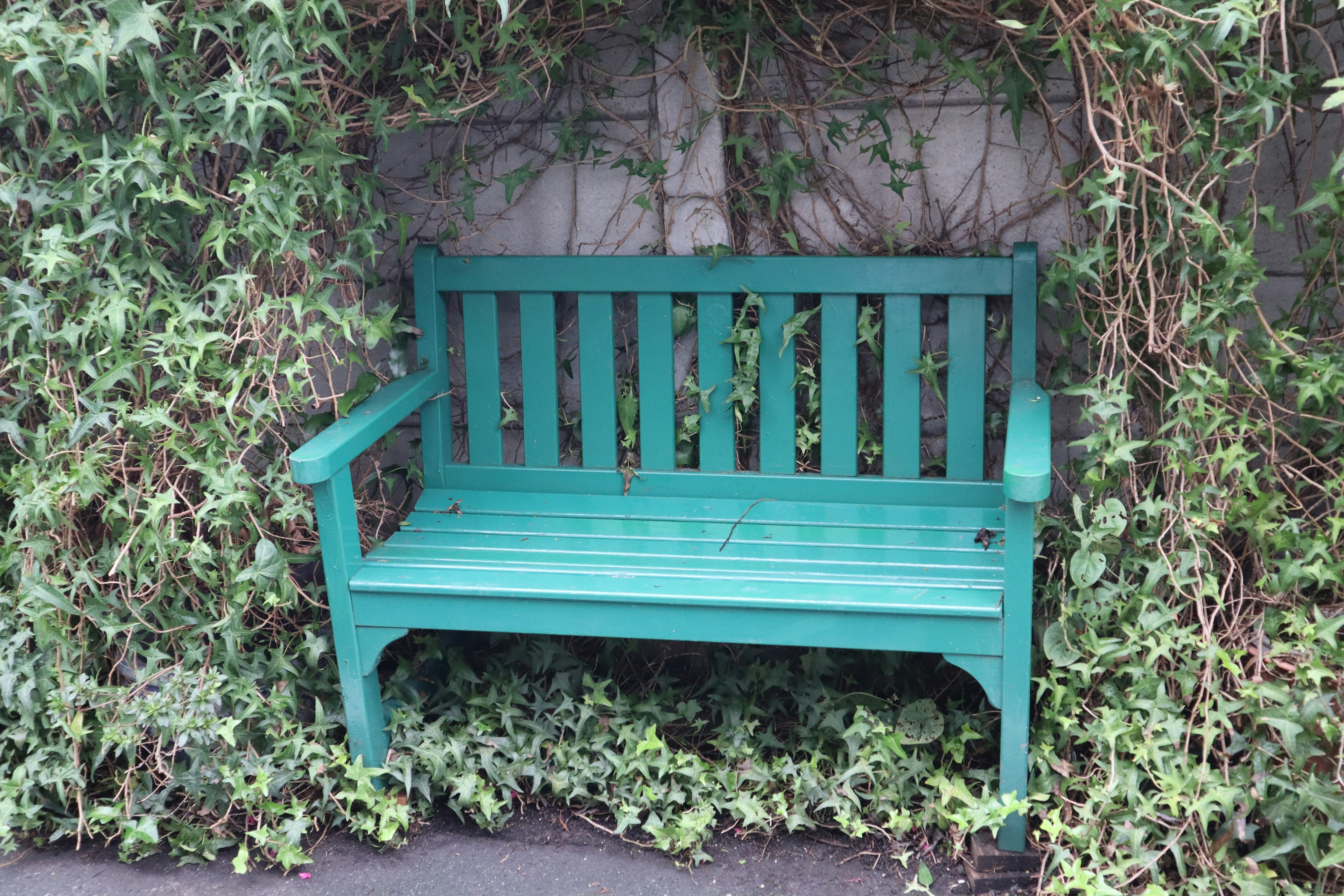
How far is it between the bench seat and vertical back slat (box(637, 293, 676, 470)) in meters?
0.13

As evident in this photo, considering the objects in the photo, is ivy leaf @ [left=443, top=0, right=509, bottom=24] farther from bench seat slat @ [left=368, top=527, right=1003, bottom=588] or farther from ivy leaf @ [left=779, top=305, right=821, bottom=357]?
bench seat slat @ [left=368, top=527, right=1003, bottom=588]

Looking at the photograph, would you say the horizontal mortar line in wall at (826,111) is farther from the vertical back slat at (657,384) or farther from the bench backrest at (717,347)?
the vertical back slat at (657,384)

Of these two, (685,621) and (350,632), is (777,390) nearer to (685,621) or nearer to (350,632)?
(685,621)

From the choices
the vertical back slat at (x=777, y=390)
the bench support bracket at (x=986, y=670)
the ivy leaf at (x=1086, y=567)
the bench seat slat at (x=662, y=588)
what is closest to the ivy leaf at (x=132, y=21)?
the bench seat slat at (x=662, y=588)

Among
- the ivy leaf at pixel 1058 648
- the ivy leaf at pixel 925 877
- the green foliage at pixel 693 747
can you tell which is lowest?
the ivy leaf at pixel 925 877

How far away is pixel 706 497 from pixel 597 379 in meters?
0.43

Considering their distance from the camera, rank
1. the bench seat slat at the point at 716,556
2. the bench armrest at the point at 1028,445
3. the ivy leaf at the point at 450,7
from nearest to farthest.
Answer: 1. the bench armrest at the point at 1028,445
2. the ivy leaf at the point at 450,7
3. the bench seat slat at the point at 716,556

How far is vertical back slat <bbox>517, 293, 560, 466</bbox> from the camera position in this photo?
118 inches

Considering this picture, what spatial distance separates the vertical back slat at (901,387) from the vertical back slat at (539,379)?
2.87 ft

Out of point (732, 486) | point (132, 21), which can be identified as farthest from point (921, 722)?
point (132, 21)

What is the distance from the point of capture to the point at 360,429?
8.43 feet

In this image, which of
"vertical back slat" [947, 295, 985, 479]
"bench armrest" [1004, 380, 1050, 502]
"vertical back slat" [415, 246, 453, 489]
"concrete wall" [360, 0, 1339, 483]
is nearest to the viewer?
"bench armrest" [1004, 380, 1050, 502]

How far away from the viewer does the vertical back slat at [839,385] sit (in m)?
2.85

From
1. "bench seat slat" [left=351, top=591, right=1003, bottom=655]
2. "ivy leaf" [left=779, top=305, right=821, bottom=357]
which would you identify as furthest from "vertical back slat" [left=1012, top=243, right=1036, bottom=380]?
"bench seat slat" [left=351, top=591, right=1003, bottom=655]
